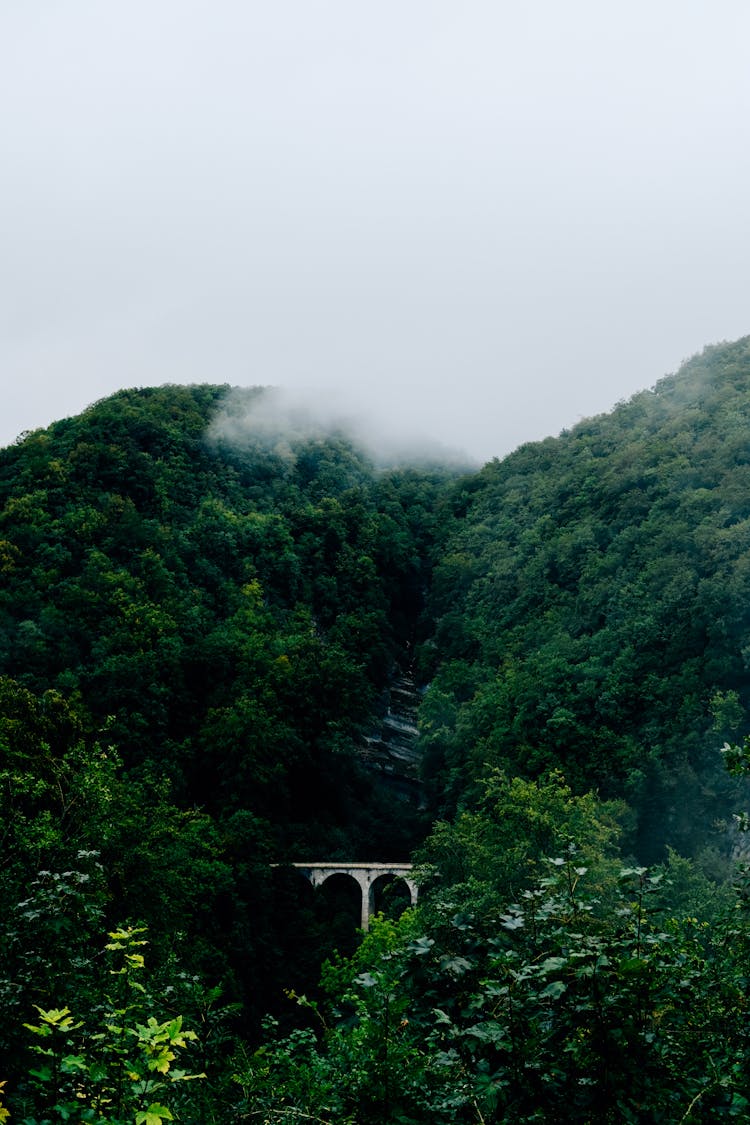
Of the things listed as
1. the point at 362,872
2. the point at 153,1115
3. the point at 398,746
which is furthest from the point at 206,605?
the point at 153,1115

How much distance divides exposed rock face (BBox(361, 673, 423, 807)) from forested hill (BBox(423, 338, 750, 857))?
439 centimetres

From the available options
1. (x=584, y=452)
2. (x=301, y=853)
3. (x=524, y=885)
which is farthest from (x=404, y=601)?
(x=524, y=885)

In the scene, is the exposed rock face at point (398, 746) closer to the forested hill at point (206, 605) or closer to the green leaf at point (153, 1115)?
the forested hill at point (206, 605)

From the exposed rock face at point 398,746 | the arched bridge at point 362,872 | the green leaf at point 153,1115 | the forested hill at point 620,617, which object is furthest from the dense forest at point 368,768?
the arched bridge at point 362,872

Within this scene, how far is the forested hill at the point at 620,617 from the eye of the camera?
38.3 m

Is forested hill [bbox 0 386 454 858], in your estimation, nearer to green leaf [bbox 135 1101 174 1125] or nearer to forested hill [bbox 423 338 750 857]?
forested hill [bbox 423 338 750 857]

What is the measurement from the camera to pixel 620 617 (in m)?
45.4

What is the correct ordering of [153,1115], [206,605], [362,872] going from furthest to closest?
[206,605] → [362,872] → [153,1115]

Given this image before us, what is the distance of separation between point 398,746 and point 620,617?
65.7 feet

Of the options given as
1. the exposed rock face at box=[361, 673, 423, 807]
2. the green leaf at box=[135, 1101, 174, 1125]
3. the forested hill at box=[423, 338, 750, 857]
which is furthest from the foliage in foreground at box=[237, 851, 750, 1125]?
the exposed rock face at box=[361, 673, 423, 807]

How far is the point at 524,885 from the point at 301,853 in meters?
22.5

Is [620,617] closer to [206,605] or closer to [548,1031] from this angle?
[206,605]

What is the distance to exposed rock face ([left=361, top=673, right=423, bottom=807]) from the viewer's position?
56281mm

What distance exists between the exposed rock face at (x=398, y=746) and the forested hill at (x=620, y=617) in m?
4.39
